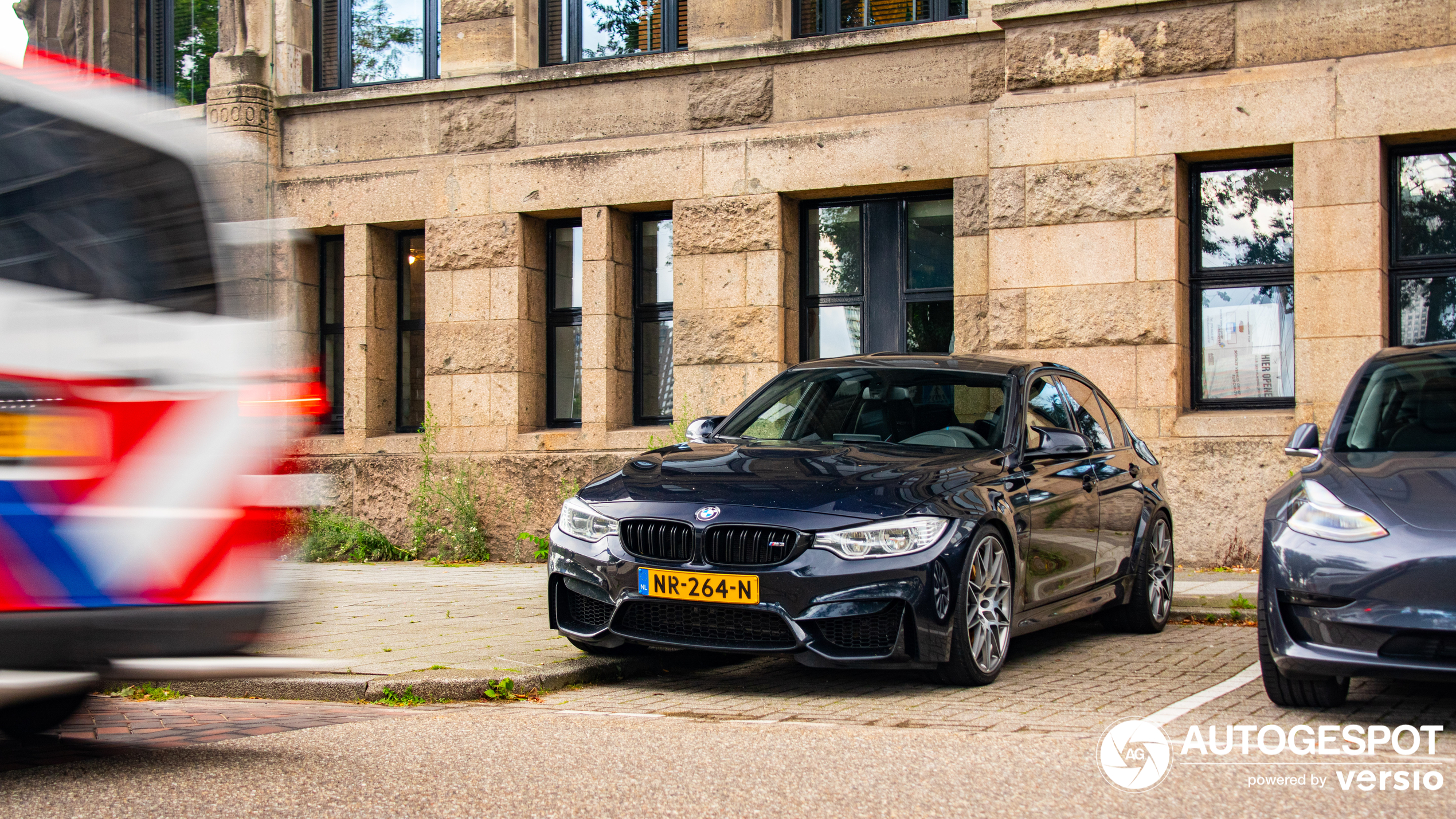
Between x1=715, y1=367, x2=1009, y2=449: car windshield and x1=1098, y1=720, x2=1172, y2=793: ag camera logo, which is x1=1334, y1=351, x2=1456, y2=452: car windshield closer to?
x1=715, y1=367, x2=1009, y2=449: car windshield

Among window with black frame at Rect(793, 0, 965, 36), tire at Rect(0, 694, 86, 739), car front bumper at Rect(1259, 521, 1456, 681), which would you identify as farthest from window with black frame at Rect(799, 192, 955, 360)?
tire at Rect(0, 694, 86, 739)

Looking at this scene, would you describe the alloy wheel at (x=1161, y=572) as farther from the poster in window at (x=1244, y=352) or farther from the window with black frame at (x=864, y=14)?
the window with black frame at (x=864, y=14)

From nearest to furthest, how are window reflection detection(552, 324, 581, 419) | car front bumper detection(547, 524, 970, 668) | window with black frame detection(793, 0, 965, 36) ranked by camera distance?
car front bumper detection(547, 524, 970, 668)
window with black frame detection(793, 0, 965, 36)
window reflection detection(552, 324, 581, 419)

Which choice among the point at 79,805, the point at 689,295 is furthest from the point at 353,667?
the point at 689,295

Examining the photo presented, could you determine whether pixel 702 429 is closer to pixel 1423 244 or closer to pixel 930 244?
pixel 930 244

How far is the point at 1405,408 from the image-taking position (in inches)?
268

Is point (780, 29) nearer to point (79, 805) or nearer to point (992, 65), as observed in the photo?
point (992, 65)

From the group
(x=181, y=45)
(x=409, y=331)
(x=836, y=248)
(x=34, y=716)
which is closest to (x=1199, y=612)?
(x=836, y=248)

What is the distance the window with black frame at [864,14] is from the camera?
1343 cm

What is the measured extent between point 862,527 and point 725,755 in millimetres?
1601

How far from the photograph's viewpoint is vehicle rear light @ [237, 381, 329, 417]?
15.9 ft

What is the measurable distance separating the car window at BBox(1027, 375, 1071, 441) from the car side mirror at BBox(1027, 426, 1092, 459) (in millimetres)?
93

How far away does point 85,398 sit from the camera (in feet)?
14.1

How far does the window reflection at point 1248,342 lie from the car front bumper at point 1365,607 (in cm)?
668
